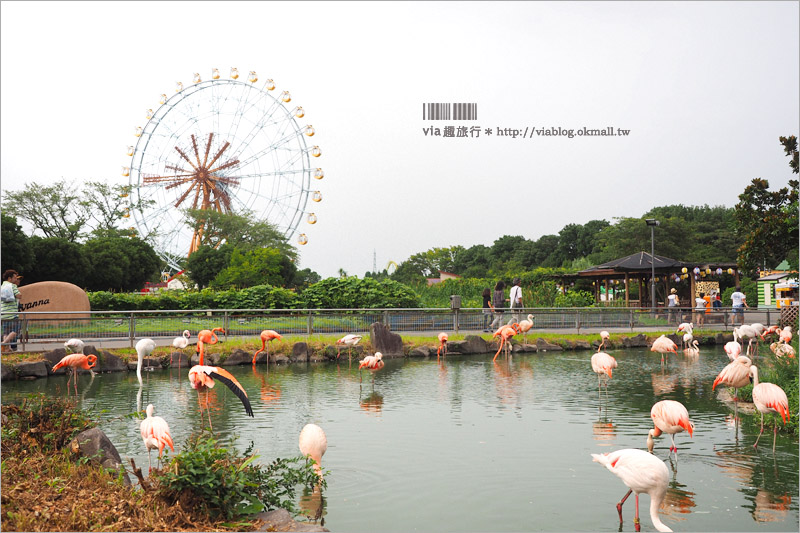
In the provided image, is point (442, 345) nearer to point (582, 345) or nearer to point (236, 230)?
point (582, 345)

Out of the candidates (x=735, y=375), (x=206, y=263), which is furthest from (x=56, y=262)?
(x=735, y=375)

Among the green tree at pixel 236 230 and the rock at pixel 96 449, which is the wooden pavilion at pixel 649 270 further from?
the rock at pixel 96 449

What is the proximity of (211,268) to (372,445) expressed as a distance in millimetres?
32414

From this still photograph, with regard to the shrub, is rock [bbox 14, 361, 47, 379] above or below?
below

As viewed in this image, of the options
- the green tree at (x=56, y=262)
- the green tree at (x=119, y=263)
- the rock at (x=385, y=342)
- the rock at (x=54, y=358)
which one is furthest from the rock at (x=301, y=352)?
the green tree at (x=119, y=263)

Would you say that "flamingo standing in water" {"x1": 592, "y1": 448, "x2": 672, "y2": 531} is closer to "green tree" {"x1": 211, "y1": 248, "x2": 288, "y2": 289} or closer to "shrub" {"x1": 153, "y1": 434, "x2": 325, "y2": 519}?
"shrub" {"x1": 153, "y1": 434, "x2": 325, "y2": 519}

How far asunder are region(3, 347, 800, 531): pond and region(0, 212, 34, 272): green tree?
16.2 meters

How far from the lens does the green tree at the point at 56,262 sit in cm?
2895

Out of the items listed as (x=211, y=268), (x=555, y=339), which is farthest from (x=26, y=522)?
(x=211, y=268)

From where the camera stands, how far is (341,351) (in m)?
14.8

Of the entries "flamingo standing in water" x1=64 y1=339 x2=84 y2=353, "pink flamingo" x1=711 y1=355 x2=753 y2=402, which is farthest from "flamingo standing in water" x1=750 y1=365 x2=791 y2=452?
"flamingo standing in water" x1=64 y1=339 x2=84 y2=353

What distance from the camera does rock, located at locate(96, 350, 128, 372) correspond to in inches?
493

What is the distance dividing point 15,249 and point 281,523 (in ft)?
85.7

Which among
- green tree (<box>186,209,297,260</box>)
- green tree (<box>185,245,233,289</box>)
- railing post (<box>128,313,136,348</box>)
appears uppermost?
green tree (<box>186,209,297,260</box>)
